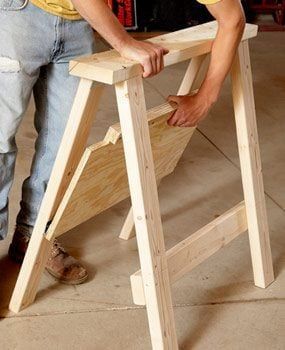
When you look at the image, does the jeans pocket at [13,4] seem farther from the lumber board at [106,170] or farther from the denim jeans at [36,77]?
the lumber board at [106,170]

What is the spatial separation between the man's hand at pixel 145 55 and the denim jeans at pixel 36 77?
340 mm

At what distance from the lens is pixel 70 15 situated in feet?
7.40

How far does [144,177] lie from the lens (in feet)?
6.79

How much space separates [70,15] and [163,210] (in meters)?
1.30

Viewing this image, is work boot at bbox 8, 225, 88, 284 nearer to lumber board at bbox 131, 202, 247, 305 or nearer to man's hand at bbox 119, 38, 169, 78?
lumber board at bbox 131, 202, 247, 305

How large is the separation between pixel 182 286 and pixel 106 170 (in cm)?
65

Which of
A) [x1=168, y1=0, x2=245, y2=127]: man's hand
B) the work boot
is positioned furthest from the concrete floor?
[x1=168, y1=0, x2=245, y2=127]: man's hand

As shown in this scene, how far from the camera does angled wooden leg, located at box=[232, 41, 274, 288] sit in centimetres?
246

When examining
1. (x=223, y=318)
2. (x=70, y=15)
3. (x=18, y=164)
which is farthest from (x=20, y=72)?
(x=18, y=164)

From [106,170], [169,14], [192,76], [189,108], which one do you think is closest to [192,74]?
[192,76]

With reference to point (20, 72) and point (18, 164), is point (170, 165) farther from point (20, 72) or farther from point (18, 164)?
point (18, 164)

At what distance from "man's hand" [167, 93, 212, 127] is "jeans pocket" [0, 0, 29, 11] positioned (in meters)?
0.55

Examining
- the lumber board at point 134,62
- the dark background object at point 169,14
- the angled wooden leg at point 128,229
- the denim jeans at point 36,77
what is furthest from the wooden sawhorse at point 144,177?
the dark background object at point 169,14

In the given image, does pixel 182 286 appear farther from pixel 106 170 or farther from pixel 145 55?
pixel 145 55
